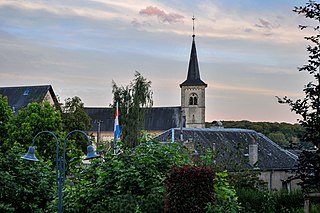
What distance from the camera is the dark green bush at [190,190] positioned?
1018 centimetres

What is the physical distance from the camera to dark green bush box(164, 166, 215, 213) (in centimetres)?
1018

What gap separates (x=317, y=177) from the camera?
28.5ft

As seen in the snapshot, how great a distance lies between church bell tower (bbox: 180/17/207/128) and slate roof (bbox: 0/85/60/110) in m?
34.1

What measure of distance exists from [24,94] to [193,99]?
3680 centimetres

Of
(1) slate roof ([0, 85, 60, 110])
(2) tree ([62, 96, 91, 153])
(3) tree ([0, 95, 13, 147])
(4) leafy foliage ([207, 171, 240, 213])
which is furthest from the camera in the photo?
(1) slate roof ([0, 85, 60, 110])

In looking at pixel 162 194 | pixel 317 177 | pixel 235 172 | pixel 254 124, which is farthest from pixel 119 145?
pixel 254 124

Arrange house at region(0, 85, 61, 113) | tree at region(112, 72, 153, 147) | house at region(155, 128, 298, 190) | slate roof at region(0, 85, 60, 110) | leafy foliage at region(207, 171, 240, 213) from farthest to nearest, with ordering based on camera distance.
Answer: slate roof at region(0, 85, 60, 110) → house at region(0, 85, 61, 113) → tree at region(112, 72, 153, 147) → house at region(155, 128, 298, 190) → leafy foliage at region(207, 171, 240, 213)

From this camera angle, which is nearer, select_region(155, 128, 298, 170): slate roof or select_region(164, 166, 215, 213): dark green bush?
select_region(164, 166, 215, 213): dark green bush

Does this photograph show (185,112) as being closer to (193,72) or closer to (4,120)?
(193,72)

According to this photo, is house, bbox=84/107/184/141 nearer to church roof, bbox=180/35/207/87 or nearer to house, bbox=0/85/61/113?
church roof, bbox=180/35/207/87

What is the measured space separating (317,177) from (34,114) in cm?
3245

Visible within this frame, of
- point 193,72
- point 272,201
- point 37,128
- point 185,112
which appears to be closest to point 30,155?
point 272,201

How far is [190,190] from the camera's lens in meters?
10.2

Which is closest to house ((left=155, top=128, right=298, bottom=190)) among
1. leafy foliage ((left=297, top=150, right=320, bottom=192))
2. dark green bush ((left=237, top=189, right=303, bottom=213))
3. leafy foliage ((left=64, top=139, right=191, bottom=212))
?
dark green bush ((left=237, top=189, right=303, bottom=213))
